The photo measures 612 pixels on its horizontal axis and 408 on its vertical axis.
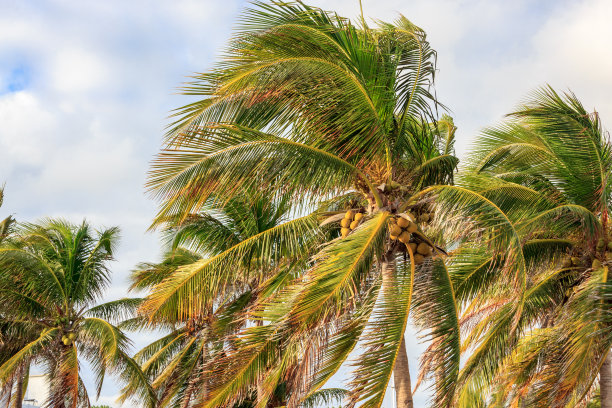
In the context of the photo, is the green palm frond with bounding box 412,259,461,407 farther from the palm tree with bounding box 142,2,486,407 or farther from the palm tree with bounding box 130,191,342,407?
the palm tree with bounding box 130,191,342,407

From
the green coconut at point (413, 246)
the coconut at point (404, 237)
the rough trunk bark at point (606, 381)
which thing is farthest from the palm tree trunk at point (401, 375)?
the rough trunk bark at point (606, 381)

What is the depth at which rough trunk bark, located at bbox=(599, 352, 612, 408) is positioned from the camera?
11211 mm

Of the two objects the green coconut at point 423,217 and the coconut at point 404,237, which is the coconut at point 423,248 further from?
the green coconut at point 423,217

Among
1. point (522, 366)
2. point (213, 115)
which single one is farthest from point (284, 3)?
point (522, 366)

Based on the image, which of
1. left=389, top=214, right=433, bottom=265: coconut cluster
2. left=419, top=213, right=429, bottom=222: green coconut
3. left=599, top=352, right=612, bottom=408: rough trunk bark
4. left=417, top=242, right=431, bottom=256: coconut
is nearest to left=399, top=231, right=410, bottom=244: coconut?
left=389, top=214, right=433, bottom=265: coconut cluster

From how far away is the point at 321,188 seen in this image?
9.32 meters

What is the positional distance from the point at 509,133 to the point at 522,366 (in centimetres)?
443

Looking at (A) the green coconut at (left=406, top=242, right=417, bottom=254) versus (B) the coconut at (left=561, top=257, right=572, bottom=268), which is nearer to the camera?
(A) the green coconut at (left=406, top=242, right=417, bottom=254)

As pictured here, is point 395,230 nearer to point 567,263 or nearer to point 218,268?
point 218,268

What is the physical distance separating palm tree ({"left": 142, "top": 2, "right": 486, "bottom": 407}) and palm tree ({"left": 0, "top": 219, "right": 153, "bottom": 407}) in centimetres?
742

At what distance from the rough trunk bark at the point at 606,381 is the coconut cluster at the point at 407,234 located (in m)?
4.14

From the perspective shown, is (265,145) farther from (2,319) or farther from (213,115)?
(2,319)

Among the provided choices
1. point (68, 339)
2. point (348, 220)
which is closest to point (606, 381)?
point (348, 220)

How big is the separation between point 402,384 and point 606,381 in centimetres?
392
